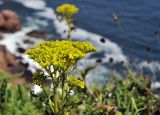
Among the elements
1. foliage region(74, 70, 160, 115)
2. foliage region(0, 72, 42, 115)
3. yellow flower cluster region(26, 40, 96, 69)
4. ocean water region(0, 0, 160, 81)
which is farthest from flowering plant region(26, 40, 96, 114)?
ocean water region(0, 0, 160, 81)

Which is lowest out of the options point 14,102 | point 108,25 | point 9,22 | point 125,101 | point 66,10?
point 108,25

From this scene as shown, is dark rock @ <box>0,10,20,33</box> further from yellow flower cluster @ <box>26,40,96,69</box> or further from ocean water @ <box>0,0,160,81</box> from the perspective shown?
yellow flower cluster @ <box>26,40,96,69</box>

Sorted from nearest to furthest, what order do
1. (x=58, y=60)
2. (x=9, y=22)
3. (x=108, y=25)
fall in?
(x=58, y=60), (x=9, y=22), (x=108, y=25)

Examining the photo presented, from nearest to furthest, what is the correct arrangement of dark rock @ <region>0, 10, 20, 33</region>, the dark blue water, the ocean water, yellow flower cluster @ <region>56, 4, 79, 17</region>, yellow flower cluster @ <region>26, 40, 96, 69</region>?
yellow flower cluster @ <region>26, 40, 96, 69</region>
yellow flower cluster @ <region>56, 4, 79, 17</region>
the ocean water
the dark blue water
dark rock @ <region>0, 10, 20, 33</region>

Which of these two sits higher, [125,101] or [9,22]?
[125,101]

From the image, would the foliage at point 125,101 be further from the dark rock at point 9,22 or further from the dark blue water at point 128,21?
the dark rock at point 9,22

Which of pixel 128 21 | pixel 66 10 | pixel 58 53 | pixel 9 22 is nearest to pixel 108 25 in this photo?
pixel 128 21

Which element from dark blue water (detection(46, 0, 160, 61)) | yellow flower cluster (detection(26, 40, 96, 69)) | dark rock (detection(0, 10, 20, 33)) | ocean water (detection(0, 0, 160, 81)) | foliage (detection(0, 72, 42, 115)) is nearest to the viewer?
yellow flower cluster (detection(26, 40, 96, 69))

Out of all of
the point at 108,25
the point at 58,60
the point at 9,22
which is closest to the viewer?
the point at 58,60

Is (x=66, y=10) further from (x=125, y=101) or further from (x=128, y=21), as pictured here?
(x=128, y=21)
